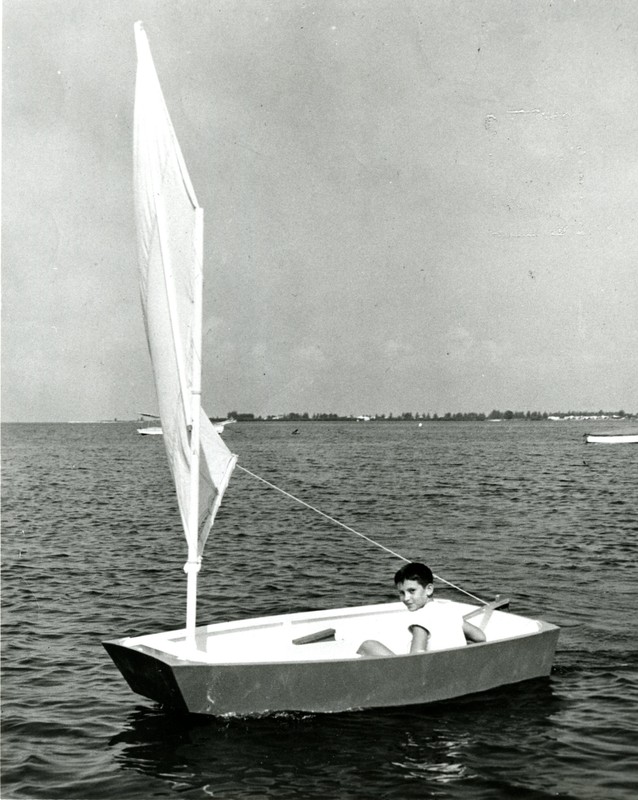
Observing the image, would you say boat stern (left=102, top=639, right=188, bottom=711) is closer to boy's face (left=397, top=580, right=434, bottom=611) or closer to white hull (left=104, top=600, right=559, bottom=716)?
white hull (left=104, top=600, right=559, bottom=716)

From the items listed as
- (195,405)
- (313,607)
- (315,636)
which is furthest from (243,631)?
(313,607)

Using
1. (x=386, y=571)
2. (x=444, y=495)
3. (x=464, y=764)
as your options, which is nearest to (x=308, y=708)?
(x=464, y=764)

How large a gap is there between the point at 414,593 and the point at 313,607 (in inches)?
216

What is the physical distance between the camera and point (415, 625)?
8.89 m

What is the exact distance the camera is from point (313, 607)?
14102 millimetres

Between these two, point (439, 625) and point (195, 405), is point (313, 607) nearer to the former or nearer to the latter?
point (439, 625)

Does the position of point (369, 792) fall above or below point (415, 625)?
below

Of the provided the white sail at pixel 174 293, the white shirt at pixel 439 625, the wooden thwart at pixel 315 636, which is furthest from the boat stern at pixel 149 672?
the white shirt at pixel 439 625

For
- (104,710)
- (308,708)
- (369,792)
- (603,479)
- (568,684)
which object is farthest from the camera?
(603,479)

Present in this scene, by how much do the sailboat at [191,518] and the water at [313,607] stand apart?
258 mm

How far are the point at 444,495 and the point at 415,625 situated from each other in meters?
25.4

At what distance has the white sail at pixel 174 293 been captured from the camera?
7.71 metres

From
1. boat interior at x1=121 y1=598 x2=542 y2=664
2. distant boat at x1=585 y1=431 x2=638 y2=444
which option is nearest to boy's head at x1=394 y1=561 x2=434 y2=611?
boat interior at x1=121 y1=598 x2=542 y2=664

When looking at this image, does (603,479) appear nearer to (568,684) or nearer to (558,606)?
(558,606)
